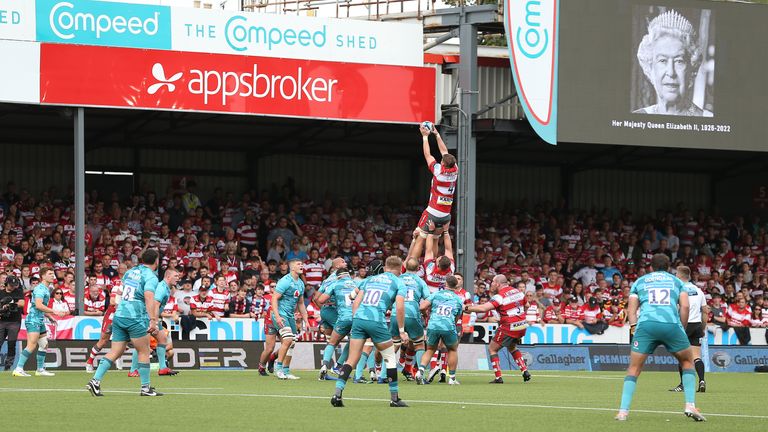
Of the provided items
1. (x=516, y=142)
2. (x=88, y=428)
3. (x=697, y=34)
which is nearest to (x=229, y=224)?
(x=516, y=142)

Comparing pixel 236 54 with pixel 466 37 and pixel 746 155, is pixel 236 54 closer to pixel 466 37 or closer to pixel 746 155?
pixel 466 37

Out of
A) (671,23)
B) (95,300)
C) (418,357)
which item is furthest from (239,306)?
(671,23)

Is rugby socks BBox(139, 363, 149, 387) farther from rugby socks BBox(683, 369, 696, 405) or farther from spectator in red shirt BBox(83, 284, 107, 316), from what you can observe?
spectator in red shirt BBox(83, 284, 107, 316)

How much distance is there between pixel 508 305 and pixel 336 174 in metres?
17.1

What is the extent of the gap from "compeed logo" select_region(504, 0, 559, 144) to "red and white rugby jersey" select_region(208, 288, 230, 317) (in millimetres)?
8199

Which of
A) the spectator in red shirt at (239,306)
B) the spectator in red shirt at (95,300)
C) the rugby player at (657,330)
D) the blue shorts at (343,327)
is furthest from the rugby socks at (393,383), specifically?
the spectator in red shirt at (95,300)

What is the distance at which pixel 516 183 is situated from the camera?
42.3 meters

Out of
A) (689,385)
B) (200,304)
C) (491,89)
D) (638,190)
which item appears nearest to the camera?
(689,385)

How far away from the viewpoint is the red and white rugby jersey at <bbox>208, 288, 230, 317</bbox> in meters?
28.8

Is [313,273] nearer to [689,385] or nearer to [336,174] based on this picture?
[336,174]

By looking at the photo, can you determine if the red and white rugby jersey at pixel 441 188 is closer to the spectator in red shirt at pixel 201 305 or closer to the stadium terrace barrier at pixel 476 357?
the stadium terrace barrier at pixel 476 357

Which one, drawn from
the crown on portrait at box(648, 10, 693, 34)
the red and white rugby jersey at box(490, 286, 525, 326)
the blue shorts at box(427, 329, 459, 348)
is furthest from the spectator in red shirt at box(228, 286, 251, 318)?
the crown on portrait at box(648, 10, 693, 34)

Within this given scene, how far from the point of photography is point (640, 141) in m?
32.3

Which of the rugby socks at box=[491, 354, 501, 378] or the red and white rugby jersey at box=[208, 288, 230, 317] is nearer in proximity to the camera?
the rugby socks at box=[491, 354, 501, 378]
